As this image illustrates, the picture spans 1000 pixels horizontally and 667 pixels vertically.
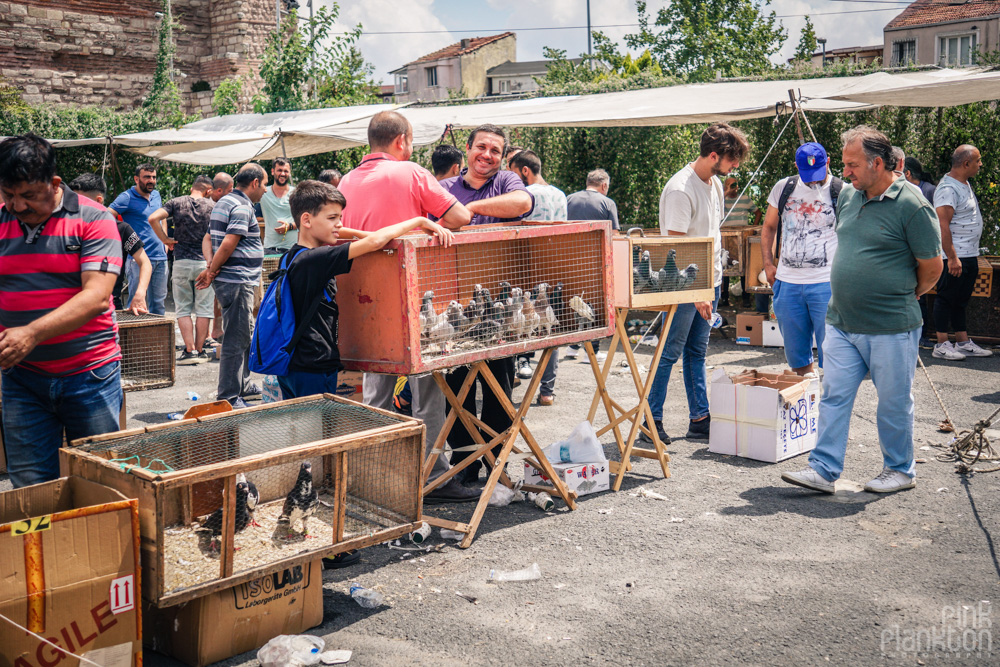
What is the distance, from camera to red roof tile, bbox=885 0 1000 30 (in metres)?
38.9

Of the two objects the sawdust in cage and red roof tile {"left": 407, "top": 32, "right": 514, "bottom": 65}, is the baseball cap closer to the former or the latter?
the sawdust in cage

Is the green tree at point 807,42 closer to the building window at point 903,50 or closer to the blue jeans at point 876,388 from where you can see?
the building window at point 903,50

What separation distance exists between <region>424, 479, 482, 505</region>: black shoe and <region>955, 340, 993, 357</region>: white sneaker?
6225mm

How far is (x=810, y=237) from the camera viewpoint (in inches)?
234

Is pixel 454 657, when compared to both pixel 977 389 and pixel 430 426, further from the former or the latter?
pixel 977 389

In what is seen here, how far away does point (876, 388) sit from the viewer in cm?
495

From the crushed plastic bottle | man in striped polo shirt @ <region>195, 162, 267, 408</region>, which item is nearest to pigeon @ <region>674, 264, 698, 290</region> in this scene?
the crushed plastic bottle

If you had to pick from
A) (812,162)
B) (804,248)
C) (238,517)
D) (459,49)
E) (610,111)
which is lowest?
(238,517)

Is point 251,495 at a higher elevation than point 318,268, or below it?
below

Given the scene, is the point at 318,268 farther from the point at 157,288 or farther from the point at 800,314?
the point at 157,288

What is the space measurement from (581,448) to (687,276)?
1363 mm

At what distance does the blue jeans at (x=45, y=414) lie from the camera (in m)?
3.54

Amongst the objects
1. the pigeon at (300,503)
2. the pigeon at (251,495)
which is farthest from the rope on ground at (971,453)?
the pigeon at (251,495)

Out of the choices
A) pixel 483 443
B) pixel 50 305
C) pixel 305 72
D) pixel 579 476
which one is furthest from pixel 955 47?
pixel 50 305
